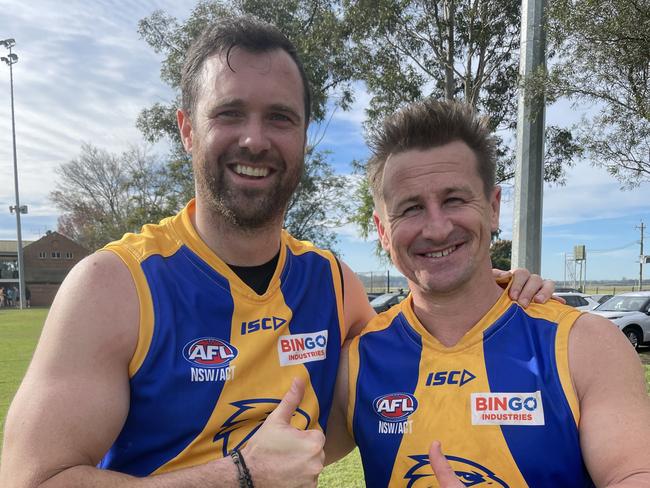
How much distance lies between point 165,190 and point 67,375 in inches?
819

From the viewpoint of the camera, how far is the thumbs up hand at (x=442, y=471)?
166 cm

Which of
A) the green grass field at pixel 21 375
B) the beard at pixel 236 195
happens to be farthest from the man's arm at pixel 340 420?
the green grass field at pixel 21 375

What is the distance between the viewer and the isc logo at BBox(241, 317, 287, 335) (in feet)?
6.79

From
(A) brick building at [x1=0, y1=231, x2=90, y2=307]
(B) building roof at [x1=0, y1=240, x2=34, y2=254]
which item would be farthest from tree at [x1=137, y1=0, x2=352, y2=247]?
(B) building roof at [x1=0, y1=240, x2=34, y2=254]

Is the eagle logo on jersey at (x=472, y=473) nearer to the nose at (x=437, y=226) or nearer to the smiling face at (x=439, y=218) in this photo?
the smiling face at (x=439, y=218)

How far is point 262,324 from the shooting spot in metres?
2.11

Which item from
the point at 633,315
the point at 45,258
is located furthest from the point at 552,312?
the point at 45,258

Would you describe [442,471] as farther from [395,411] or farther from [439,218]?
[439,218]

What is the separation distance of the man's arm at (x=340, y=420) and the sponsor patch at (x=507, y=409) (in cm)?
58

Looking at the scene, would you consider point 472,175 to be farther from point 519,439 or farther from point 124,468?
point 124,468

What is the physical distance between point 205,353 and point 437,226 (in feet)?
3.40

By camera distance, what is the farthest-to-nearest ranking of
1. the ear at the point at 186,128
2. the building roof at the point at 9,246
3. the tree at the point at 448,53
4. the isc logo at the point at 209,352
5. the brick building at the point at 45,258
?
1. the building roof at the point at 9,246
2. the brick building at the point at 45,258
3. the tree at the point at 448,53
4. the ear at the point at 186,128
5. the isc logo at the point at 209,352

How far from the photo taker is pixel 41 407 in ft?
5.29

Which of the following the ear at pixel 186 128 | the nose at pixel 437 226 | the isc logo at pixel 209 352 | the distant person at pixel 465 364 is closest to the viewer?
the distant person at pixel 465 364
